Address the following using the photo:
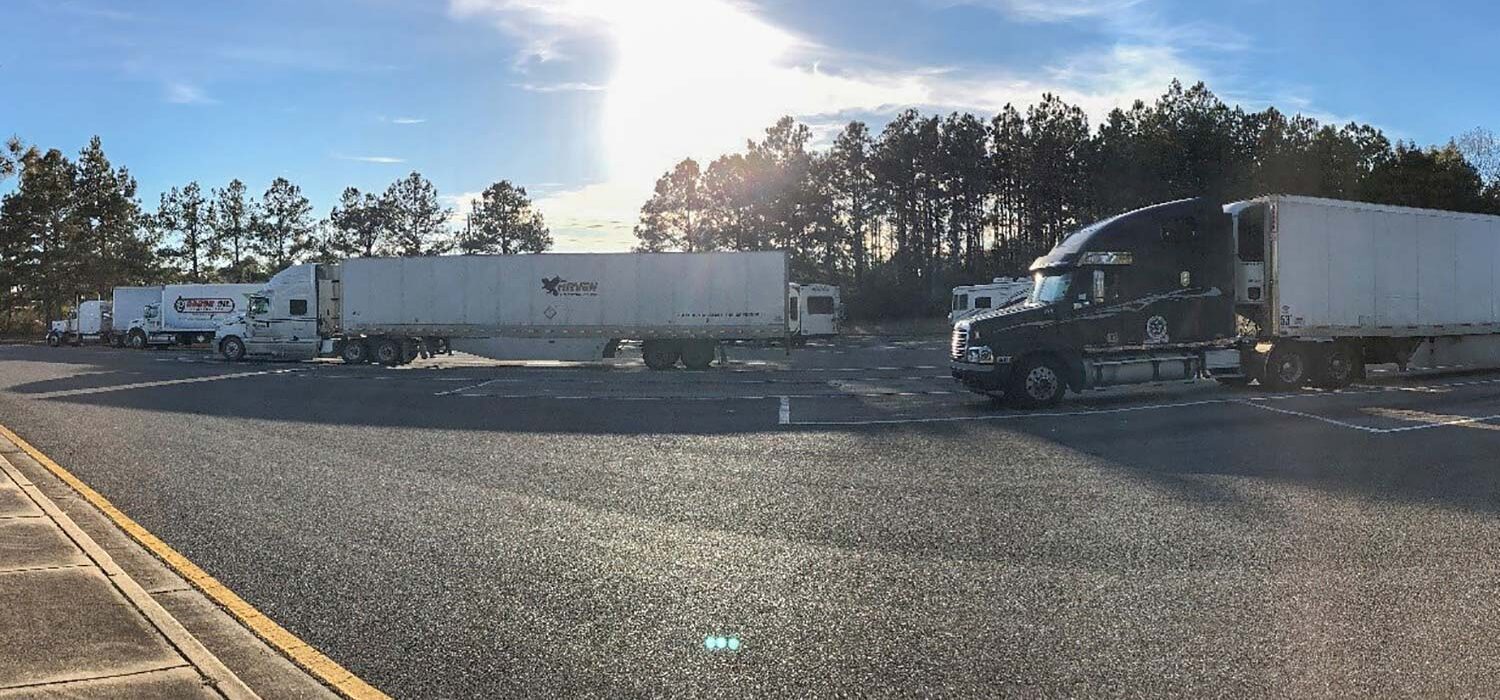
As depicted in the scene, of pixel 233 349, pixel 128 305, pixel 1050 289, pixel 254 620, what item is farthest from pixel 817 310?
pixel 254 620

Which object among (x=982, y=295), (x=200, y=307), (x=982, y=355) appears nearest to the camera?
(x=982, y=355)

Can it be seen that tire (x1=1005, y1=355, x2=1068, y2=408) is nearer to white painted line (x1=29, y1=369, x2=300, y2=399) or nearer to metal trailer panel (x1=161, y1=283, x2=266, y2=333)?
white painted line (x1=29, y1=369, x2=300, y2=399)

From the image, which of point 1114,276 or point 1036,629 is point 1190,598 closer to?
point 1036,629

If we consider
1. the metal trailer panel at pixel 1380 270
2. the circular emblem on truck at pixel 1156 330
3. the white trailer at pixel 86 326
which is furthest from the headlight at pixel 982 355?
the white trailer at pixel 86 326

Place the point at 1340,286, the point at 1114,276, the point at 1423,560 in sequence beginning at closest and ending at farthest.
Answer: the point at 1423,560
the point at 1114,276
the point at 1340,286

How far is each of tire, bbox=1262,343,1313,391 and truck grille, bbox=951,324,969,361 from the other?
20.1 ft

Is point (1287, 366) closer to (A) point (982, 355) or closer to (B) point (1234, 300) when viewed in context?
(B) point (1234, 300)

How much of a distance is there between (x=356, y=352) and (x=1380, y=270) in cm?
2939

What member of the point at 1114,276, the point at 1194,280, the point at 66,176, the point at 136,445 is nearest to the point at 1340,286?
the point at 1194,280

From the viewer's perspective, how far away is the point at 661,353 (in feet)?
102

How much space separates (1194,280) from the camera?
18516mm

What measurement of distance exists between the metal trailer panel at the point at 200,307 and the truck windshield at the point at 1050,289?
143 ft

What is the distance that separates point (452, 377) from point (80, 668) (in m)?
23.1

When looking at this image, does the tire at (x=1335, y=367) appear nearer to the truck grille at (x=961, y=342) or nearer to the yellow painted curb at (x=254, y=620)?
the truck grille at (x=961, y=342)
